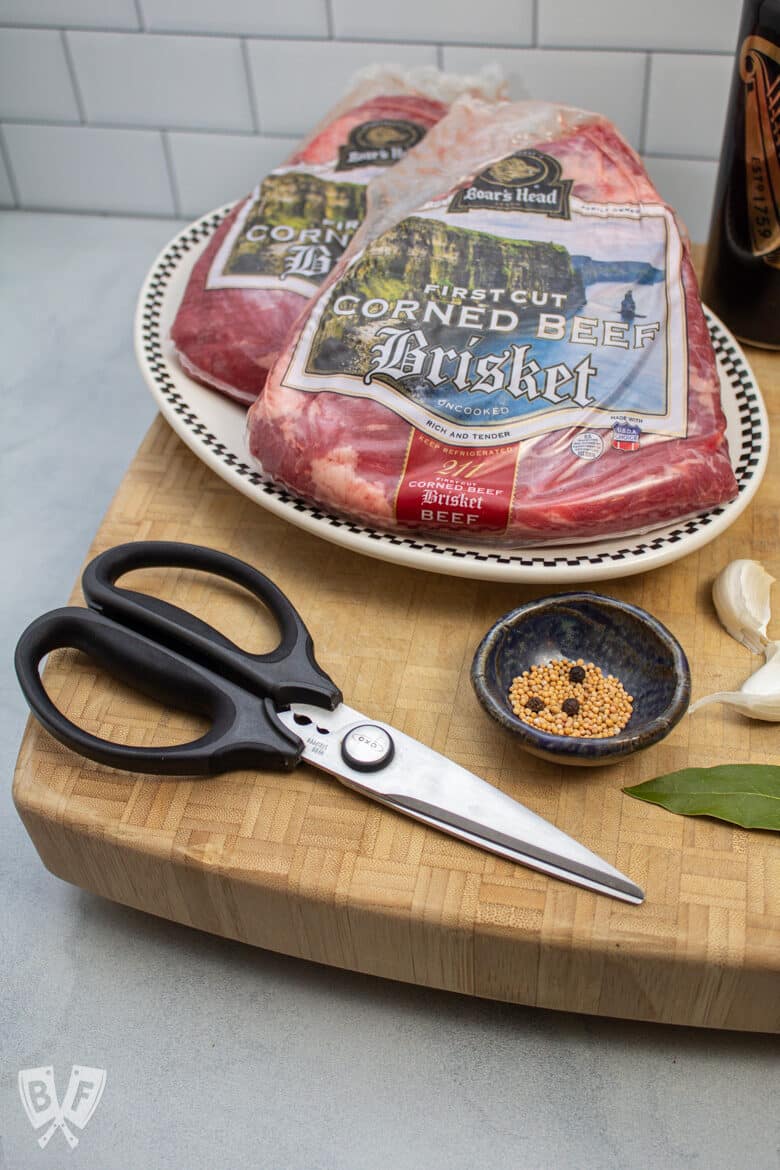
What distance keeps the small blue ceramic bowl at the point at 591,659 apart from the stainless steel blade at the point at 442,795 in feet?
0.12

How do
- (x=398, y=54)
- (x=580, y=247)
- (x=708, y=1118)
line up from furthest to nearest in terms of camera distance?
1. (x=398, y=54)
2. (x=580, y=247)
3. (x=708, y=1118)

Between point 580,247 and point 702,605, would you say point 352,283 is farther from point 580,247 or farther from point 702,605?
point 702,605

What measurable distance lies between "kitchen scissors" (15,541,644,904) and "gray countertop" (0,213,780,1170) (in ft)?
0.39

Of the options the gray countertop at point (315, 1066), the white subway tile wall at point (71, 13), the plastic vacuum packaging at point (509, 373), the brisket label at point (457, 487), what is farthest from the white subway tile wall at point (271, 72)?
the gray countertop at point (315, 1066)

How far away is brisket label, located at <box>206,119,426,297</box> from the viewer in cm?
86

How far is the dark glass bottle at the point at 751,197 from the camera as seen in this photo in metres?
0.79

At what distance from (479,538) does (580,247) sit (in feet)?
0.81

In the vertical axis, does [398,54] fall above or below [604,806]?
above

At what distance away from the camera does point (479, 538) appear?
70 centimetres

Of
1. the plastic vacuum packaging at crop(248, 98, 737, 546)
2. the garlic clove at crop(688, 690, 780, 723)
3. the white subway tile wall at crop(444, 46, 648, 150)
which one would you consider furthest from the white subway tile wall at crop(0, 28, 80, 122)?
the garlic clove at crop(688, 690, 780, 723)

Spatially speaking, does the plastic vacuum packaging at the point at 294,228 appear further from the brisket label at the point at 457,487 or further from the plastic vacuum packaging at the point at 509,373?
the brisket label at the point at 457,487

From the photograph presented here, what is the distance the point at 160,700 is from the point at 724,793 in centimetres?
31

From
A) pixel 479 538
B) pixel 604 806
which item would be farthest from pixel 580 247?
pixel 604 806

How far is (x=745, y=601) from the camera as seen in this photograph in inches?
27.1
